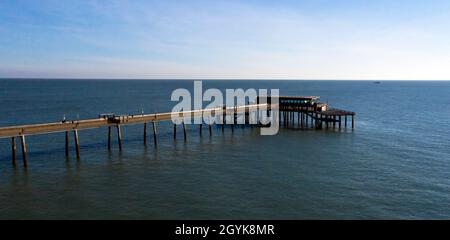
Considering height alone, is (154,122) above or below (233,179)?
above

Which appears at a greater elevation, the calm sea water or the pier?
the pier

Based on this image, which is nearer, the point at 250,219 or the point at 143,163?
the point at 250,219

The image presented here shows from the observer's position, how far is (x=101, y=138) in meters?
61.7

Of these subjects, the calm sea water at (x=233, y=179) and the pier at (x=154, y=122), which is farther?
the pier at (x=154, y=122)

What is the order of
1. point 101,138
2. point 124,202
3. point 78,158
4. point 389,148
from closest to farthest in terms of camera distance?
1. point 124,202
2. point 78,158
3. point 389,148
4. point 101,138

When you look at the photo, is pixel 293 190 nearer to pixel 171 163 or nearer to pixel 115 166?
pixel 171 163

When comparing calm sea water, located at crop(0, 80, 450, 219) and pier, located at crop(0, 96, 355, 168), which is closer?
calm sea water, located at crop(0, 80, 450, 219)

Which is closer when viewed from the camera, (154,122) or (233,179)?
Result: (233,179)

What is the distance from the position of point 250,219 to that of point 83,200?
13.4 metres

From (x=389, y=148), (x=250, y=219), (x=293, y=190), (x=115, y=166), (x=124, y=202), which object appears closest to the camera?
(x=250, y=219)

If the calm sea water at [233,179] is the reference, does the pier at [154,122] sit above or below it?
above
